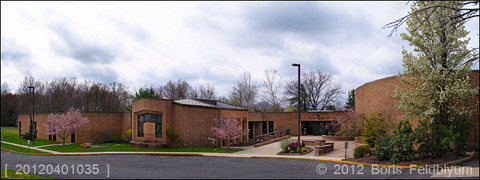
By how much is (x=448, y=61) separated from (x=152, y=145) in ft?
71.8

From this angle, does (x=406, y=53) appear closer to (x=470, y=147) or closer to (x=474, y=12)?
(x=470, y=147)

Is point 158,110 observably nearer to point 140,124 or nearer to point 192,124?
point 140,124

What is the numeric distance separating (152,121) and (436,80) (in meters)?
22.3

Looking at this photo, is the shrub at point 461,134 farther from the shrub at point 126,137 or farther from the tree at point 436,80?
the shrub at point 126,137

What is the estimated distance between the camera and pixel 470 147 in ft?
61.7

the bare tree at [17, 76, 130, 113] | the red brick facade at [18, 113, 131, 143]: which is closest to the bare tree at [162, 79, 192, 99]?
the bare tree at [17, 76, 130, 113]

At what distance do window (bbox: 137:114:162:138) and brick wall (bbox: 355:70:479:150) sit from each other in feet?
58.3

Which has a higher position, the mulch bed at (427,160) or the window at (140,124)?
the window at (140,124)

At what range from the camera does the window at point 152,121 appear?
3056 centimetres

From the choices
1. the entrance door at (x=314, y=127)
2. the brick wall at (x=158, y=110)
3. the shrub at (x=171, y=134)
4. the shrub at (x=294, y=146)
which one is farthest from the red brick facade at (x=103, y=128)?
the shrub at (x=294, y=146)

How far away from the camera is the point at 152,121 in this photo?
31062mm

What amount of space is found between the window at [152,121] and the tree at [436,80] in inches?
765

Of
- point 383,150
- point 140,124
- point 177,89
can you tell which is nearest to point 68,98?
point 177,89

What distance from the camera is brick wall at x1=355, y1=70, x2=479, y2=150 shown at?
740 inches
